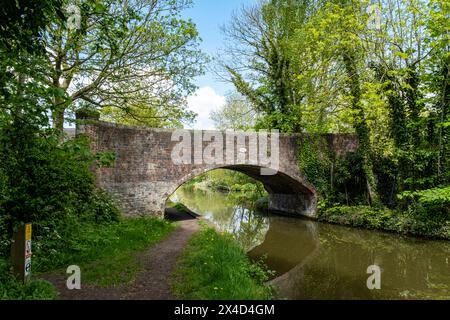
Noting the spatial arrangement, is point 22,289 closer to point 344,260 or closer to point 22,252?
point 22,252

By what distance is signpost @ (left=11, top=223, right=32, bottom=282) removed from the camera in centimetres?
396

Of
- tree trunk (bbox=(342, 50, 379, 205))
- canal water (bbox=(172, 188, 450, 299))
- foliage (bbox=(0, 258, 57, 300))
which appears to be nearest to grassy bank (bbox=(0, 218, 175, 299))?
foliage (bbox=(0, 258, 57, 300))

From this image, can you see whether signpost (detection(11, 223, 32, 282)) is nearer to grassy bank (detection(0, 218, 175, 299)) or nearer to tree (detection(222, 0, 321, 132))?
grassy bank (detection(0, 218, 175, 299))

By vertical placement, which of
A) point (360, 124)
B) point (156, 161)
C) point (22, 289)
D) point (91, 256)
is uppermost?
point (360, 124)

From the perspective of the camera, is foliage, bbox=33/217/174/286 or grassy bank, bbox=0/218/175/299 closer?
grassy bank, bbox=0/218/175/299

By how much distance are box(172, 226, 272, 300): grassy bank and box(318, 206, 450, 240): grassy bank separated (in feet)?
23.6

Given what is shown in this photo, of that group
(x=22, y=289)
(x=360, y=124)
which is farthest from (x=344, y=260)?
(x=22, y=289)

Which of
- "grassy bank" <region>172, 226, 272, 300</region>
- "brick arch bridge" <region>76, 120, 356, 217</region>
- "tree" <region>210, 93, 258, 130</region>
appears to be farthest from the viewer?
"tree" <region>210, 93, 258, 130</region>

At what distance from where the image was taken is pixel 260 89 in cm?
1706

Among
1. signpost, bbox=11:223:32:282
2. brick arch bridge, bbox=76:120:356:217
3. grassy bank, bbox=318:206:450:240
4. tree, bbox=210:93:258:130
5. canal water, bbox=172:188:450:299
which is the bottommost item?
canal water, bbox=172:188:450:299

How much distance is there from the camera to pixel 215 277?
493 centimetres

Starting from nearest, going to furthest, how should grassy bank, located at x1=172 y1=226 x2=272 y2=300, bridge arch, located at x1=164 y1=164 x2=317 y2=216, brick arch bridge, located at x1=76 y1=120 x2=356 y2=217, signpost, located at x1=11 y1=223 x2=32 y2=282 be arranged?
signpost, located at x1=11 y1=223 x2=32 y2=282 < grassy bank, located at x1=172 y1=226 x2=272 y2=300 < brick arch bridge, located at x1=76 y1=120 x2=356 y2=217 < bridge arch, located at x1=164 y1=164 x2=317 y2=216

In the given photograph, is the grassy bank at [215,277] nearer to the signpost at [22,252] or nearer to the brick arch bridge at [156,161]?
the signpost at [22,252]

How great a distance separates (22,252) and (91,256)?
215cm
